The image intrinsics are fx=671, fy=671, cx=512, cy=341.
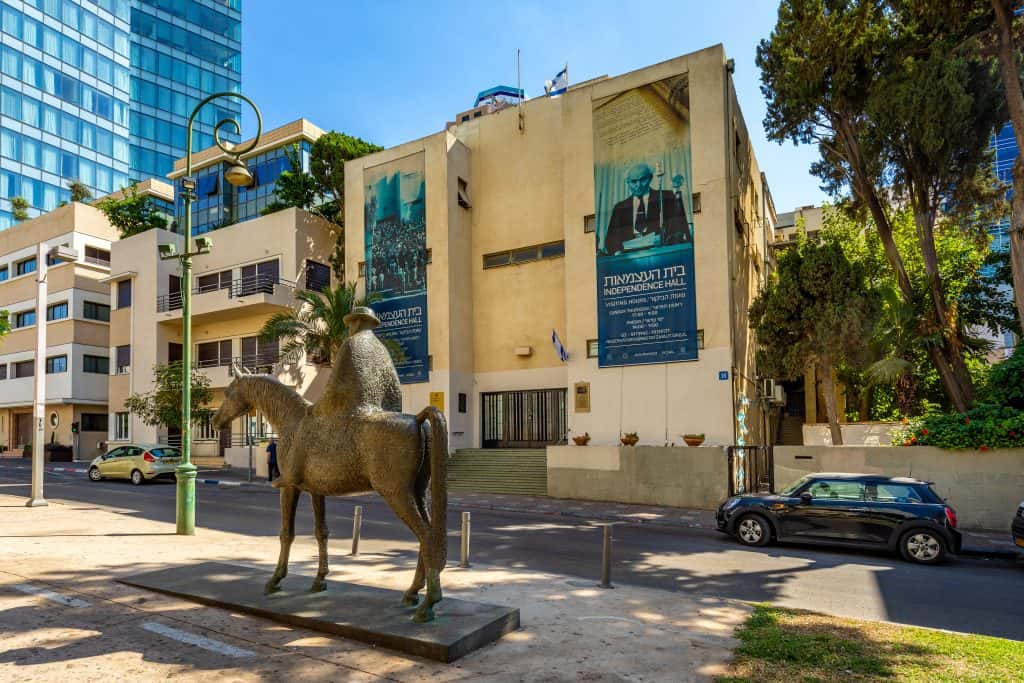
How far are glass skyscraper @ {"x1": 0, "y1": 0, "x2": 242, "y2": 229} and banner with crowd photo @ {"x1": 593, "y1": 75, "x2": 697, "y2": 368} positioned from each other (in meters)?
54.3

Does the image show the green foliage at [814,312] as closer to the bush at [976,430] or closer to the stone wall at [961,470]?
the bush at [976,430]

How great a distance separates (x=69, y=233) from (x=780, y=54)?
41862 millimetres

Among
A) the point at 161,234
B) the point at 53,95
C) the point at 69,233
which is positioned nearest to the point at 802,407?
the point at 161,234

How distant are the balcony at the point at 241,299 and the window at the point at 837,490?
24577 mm

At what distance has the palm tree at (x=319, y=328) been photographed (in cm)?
2541

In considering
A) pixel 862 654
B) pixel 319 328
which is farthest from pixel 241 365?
pixel 862 654

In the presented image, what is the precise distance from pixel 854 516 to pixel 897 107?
11346 mm

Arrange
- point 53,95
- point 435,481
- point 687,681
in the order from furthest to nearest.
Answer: point 53,95, point 435,481, point 687,681

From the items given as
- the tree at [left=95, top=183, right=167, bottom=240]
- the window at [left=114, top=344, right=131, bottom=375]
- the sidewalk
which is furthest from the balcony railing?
the sidewalk

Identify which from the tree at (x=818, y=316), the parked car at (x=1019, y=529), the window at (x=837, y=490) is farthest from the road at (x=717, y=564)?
the tree at (x=818, y=316)

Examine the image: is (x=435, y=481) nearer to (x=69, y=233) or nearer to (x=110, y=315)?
(x=110, y=315)

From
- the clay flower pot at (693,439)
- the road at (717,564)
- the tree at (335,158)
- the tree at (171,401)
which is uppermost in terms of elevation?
the tree at (335,158)

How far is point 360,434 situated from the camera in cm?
639

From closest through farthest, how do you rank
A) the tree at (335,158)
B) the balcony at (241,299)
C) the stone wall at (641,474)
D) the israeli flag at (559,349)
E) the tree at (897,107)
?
the tree at (897,107)
the stone wall at (641,474)
the israeli flag at (559,349)
the balcony at (241,299)
the tree at (335,158)
